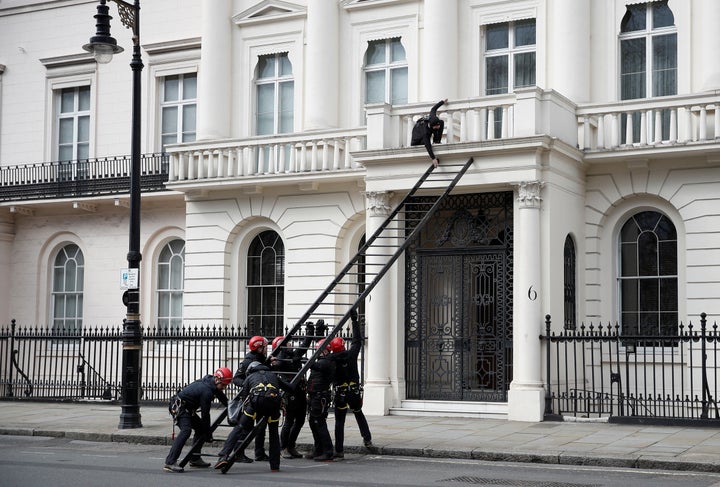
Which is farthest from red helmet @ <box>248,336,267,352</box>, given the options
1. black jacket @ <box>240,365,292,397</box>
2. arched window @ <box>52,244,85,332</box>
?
arched window @ <box>52,244,85,332</box>

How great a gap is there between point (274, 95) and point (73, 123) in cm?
671

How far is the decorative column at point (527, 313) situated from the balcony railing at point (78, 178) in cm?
1097

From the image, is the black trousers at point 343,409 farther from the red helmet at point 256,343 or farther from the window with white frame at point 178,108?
the window with white frame at point 178,108

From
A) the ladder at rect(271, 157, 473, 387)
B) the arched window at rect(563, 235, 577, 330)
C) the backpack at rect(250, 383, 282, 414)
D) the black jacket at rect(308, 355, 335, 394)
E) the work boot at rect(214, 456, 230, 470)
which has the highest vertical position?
the ladder at rect(271, 157, 473, 387)

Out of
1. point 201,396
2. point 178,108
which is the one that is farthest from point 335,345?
point 178,108

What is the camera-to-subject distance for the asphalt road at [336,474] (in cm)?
1330

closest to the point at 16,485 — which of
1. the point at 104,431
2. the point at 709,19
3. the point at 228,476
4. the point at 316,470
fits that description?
the point at 228,476

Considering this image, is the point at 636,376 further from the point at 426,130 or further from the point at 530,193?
the point at 426,130

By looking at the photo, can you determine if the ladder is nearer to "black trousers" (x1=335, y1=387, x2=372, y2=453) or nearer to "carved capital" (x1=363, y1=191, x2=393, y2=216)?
"carved capital" (x1=363, y1=191, x2=393, y2=216)

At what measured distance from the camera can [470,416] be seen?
69.0ft

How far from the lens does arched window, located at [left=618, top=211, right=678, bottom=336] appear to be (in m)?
22.3

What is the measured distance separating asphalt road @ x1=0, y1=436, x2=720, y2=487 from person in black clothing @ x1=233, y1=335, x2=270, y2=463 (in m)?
0.15

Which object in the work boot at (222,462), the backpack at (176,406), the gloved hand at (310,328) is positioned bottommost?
the work boot at (222,462)

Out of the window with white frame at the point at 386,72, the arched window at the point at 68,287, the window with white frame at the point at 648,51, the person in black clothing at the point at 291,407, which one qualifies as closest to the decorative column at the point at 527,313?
the window with white frame at the point at 648,51
